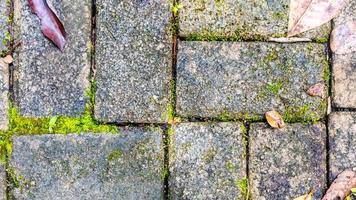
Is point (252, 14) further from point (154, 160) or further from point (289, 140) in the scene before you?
point (154, 160)

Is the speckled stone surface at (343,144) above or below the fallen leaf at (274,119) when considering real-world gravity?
below

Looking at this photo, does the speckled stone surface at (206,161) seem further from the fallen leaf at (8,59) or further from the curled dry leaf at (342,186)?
the fallen leaf at (8,59)

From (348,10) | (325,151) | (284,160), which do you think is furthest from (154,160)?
(348,10)

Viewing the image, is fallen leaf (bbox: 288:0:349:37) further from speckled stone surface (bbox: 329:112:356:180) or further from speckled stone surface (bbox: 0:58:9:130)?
speckled stone surface (bbox: 0:58:9:130)

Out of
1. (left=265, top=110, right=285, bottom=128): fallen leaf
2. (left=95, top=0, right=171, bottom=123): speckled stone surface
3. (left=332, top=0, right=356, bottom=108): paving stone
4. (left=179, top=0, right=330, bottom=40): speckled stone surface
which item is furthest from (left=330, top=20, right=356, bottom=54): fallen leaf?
(left=95, top=0, right=171, bottom=123): speckled stone surface

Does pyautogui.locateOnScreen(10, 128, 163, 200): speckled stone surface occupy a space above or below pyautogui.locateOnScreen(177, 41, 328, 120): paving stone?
below

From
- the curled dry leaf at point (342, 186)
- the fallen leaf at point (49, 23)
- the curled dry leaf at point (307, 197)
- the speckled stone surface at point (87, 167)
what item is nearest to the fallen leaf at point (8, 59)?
the fallen leaf at point (49, 23)
